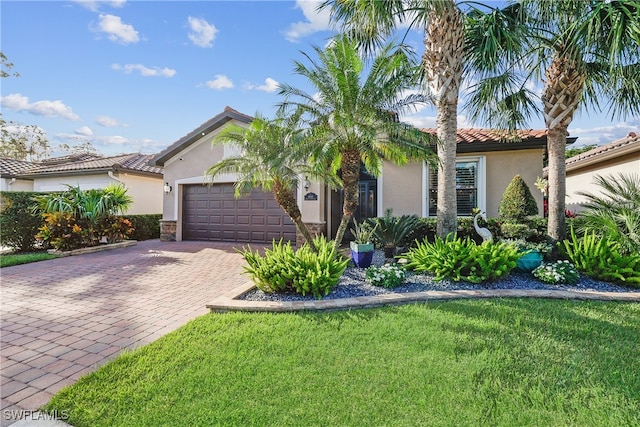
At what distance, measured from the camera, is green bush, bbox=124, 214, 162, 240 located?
15.0 meters

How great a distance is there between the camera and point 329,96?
688cm

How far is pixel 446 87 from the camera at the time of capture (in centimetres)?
702

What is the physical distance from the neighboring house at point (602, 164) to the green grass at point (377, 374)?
20.5 ft

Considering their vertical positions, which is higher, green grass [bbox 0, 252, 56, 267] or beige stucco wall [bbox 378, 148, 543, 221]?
beige stucco wall [bbox 378, 148, 543, 221]

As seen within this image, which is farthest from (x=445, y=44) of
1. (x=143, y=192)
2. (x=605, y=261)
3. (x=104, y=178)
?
(x=104, y=178)

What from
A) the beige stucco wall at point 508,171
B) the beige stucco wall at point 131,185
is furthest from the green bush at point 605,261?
the beige stucco wall at point 131,185

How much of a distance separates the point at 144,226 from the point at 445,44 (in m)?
15.2

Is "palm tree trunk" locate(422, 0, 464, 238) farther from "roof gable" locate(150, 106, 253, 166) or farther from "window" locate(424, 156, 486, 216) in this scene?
"roof gable" locate(150, 106, 253, 166)

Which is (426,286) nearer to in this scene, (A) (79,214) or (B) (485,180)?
(B) (485,180)

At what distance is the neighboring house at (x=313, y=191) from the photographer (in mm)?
11117

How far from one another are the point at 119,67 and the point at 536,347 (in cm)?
1337

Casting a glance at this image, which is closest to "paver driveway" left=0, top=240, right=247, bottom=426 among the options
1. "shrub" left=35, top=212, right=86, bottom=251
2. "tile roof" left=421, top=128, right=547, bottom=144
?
"shrub" left=35, top=212, right=86, bottom=251

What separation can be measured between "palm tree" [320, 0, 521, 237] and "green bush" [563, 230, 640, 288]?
2.52 meters

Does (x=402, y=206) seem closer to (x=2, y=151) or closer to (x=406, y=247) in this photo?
(x=406, y=247)
